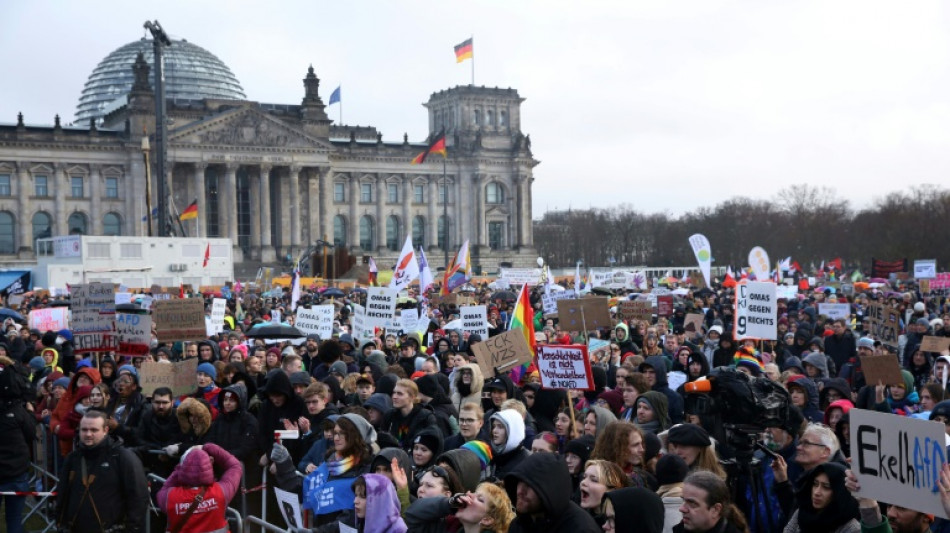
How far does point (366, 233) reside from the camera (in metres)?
86.0

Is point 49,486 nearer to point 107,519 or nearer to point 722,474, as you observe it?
point 107,519

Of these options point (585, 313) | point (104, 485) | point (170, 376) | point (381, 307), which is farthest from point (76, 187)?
point (104, 485)

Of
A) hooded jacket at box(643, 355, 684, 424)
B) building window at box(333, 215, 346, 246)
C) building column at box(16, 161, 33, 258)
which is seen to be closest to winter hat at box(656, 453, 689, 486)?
hooded jacket at box(643, 355, 684, 424)

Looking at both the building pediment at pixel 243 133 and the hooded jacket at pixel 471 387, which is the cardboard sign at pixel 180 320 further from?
the building pediment at pixel 243 133

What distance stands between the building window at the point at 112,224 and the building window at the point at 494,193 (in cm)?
2876

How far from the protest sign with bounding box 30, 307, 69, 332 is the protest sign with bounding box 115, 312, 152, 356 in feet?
23.4

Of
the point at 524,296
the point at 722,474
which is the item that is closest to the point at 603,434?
the point at 722,474

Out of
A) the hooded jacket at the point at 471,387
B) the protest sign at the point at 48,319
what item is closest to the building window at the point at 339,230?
the protest sign at the point at 48,319

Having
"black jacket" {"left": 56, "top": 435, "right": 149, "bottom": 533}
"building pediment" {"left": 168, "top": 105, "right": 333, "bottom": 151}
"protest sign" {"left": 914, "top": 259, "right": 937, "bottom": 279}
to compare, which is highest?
"building pediment" {"left": 168, "top": 105, "right": 333, "bottom": 151}

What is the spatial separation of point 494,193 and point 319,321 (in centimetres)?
7102

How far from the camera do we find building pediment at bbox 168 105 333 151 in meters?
76.1

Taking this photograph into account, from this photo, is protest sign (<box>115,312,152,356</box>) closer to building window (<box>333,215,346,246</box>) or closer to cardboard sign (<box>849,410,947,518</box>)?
cardboard sign (<box>849,410,947,518</box>)

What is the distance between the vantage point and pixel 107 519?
7.62 metres

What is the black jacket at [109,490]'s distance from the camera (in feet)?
25.0
